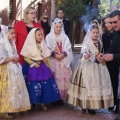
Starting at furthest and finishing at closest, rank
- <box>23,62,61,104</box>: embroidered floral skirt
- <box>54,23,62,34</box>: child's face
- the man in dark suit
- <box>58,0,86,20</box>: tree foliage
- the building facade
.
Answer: the building facade < <box>58,0,86,20</box>: tree foliage < the man in dark suit < <box>54,23,62,34</box>: child's face < <box>23,62,61,104</box>: embroidered floral skirt

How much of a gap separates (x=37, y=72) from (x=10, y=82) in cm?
57

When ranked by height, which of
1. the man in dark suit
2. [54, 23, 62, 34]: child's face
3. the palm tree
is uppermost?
the palm tree

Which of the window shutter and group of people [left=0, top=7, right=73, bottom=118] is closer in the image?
group of people [left=0, top=7, right=73, bottom=118]

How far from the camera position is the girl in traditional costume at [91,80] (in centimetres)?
539

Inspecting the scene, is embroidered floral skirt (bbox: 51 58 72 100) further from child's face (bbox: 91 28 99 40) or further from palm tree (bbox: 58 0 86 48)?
palm tree (bbox: 58 0 86 48)

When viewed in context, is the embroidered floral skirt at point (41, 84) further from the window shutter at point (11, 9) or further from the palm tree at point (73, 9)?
the window shutter at point (11, 9)

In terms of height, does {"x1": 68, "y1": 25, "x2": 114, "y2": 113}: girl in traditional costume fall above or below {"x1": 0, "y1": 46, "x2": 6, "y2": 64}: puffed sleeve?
below

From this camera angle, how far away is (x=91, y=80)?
5402 millimetres

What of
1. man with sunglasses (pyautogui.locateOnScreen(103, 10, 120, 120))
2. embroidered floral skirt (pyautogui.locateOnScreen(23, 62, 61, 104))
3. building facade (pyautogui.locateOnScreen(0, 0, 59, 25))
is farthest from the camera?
building facade (pyautogui.locateOnScreen(0, 0, 59, 25))

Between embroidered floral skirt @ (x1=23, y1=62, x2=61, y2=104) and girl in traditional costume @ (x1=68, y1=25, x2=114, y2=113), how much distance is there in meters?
0.33

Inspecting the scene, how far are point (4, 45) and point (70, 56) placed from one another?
1.49m

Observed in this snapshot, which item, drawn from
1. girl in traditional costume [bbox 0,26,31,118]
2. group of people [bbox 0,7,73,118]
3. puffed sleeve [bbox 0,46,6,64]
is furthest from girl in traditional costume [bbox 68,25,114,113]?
puffed sleeve [bbox 0,46,6,64]

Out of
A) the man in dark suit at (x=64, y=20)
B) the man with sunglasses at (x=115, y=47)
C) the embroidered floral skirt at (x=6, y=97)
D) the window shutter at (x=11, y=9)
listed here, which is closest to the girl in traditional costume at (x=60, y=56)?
the man with sunglasses at (x=115, y=47)

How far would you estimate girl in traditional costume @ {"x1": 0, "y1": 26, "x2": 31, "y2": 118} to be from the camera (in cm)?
513
